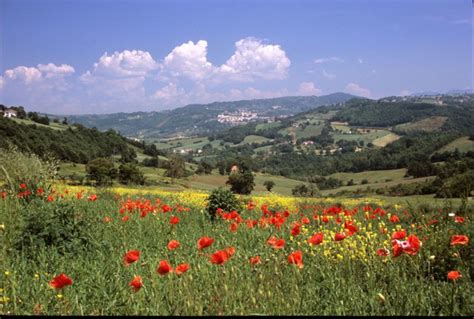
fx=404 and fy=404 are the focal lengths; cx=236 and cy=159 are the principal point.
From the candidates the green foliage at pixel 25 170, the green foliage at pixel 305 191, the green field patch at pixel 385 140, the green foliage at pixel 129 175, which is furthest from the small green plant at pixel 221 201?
the green field patch at pixel 385 140

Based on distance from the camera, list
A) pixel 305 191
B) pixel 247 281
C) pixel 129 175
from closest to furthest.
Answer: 1. pixel 247 281
2. pixel 129 175
3. pixel 305 191

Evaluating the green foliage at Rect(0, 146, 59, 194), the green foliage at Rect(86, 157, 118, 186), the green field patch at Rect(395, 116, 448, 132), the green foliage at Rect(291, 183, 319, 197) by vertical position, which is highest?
the green foliage at Rect(0, 146, 59, 194)

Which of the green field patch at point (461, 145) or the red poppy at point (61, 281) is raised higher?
the red poppy at point (61, 281)

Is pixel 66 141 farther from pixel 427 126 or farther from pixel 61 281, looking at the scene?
pixel 427 126

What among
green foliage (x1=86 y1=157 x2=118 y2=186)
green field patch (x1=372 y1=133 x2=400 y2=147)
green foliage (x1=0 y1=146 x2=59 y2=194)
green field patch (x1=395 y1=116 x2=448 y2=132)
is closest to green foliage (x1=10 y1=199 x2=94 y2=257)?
green foliage (x1=0 y1=146 x2=59 y2=194)

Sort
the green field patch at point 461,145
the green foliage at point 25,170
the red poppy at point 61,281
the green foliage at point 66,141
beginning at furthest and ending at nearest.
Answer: the green field patch at point 461,145, the green foliage at point 66,141, the green foliage at point 25,170, the red poppy at point 61,281

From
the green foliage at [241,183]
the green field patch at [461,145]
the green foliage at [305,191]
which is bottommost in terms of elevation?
the green foliage at [305,191]

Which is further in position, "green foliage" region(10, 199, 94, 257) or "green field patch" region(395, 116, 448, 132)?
"green field patch" region(395, 116, 448, 132)

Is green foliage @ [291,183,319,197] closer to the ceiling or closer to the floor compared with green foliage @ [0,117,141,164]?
closer to the floor

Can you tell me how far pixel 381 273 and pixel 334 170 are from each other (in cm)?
12779

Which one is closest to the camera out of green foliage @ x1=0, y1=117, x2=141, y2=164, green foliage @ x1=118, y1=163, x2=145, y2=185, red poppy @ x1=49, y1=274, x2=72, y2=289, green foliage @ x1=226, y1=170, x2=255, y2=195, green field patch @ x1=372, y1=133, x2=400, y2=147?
red poppy @ x1=49, y1=274, x2=72, y2=289

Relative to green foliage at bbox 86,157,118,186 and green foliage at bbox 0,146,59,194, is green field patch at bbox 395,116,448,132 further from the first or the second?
green foliage at bbox 0,146,59,194

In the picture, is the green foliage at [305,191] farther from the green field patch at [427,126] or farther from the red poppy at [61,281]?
the green field patch at [427,126]

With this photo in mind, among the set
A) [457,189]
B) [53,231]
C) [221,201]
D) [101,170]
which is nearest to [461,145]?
[101,170]
